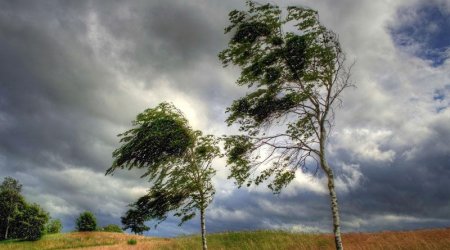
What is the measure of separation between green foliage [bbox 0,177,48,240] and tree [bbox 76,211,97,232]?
8.76 m

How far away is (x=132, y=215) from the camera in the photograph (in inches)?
874

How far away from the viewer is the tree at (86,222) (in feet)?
207

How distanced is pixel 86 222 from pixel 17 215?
1170 centimetres

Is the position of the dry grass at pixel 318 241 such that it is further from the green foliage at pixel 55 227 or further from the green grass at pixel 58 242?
the green foliage at pixel 55 227

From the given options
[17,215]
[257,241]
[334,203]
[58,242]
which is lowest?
[58,242]

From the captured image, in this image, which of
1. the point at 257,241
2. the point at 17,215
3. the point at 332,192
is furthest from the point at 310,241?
the point at 17,215

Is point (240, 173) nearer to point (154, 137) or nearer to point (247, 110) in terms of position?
point (247, 110)

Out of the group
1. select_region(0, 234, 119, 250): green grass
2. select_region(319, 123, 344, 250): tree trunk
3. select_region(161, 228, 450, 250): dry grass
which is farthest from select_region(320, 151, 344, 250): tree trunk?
select_region(0, 234, 119, 250): green grass

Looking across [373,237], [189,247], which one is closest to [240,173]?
[373,237]

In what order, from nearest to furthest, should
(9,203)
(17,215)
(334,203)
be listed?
(334,203), (17,215), (9,203)

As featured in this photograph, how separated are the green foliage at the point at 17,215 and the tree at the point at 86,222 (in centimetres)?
876

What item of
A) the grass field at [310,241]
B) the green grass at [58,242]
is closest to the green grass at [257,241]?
the grass field at [310,241]

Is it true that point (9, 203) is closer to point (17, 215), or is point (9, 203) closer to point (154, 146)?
point (17, 215)

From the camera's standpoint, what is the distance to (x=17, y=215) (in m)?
63.3
